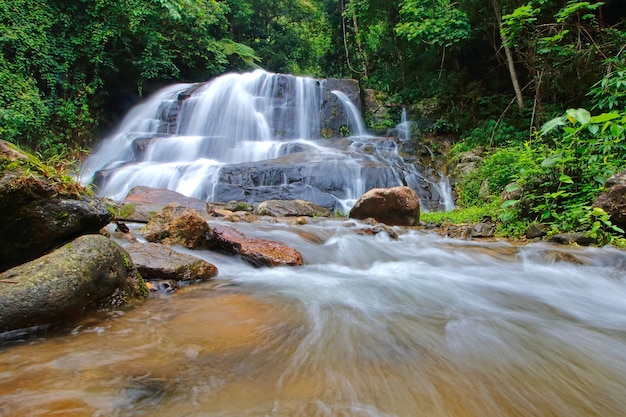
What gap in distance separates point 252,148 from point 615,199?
34.8 ft

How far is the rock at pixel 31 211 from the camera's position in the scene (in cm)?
248

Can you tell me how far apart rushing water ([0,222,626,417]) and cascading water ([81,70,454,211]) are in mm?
6035

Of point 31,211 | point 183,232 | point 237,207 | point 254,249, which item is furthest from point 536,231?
point 31,211

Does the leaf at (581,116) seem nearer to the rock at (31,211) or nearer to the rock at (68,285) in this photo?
the rock at (68,285)

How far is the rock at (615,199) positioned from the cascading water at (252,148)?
16.3ft

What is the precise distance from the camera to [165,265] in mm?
3268

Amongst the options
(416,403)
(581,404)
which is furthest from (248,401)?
(581,404)

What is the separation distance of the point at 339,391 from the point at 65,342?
156cm

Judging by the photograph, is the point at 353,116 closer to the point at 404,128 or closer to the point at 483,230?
the point at 404,128

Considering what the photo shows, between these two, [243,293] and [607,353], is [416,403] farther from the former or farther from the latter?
[243,293]

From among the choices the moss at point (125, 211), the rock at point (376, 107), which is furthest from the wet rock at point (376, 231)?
the rock at point (376, 107)

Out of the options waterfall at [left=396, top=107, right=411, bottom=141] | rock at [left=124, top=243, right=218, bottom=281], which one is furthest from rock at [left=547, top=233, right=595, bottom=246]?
waterfall at [left=396, top=107, right=411, bottom=141]

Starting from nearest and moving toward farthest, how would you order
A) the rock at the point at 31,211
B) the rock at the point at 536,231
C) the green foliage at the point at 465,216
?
the rock at the point at 31,211 → the rock at the point at 536,231 → the green foliage at the point at 465,216

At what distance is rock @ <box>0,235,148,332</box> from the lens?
6.73 ft
